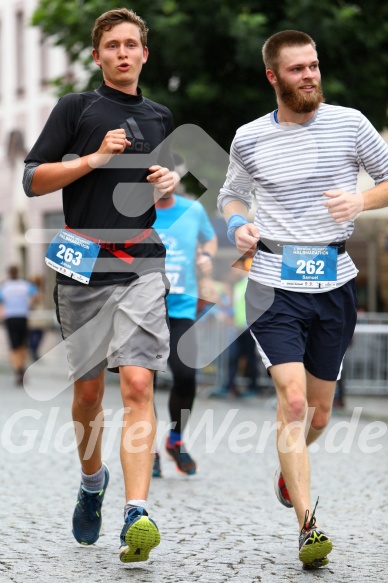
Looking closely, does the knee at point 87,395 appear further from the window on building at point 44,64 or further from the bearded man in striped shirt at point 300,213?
the window on building at point 44,64

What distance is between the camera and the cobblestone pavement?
17.3 ft

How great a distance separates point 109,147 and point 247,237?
0.70 meters

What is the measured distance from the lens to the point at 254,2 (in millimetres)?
17812

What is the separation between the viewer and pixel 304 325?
5.73 metres

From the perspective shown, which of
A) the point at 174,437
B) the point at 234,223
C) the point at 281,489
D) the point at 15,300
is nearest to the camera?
the point at 234,223

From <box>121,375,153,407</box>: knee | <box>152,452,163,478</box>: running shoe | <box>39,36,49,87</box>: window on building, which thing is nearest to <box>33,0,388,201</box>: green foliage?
<box>152,452,163,478</box>: running shoe

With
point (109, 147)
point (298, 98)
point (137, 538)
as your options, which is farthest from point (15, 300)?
point (137, 538)

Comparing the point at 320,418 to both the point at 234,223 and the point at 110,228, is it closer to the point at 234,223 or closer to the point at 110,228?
the point at 234,223

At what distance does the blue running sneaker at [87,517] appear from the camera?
5.73 meters

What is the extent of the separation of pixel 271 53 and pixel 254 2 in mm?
12340

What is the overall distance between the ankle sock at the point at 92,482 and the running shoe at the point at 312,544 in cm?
97

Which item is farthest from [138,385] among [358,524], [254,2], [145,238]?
[254,2]

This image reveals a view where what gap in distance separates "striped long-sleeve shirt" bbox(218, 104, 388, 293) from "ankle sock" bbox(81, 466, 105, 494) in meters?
1.03

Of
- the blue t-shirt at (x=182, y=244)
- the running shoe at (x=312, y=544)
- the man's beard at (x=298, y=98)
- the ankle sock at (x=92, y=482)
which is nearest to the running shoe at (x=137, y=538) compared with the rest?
the running shoe at (x=312, y=544)
